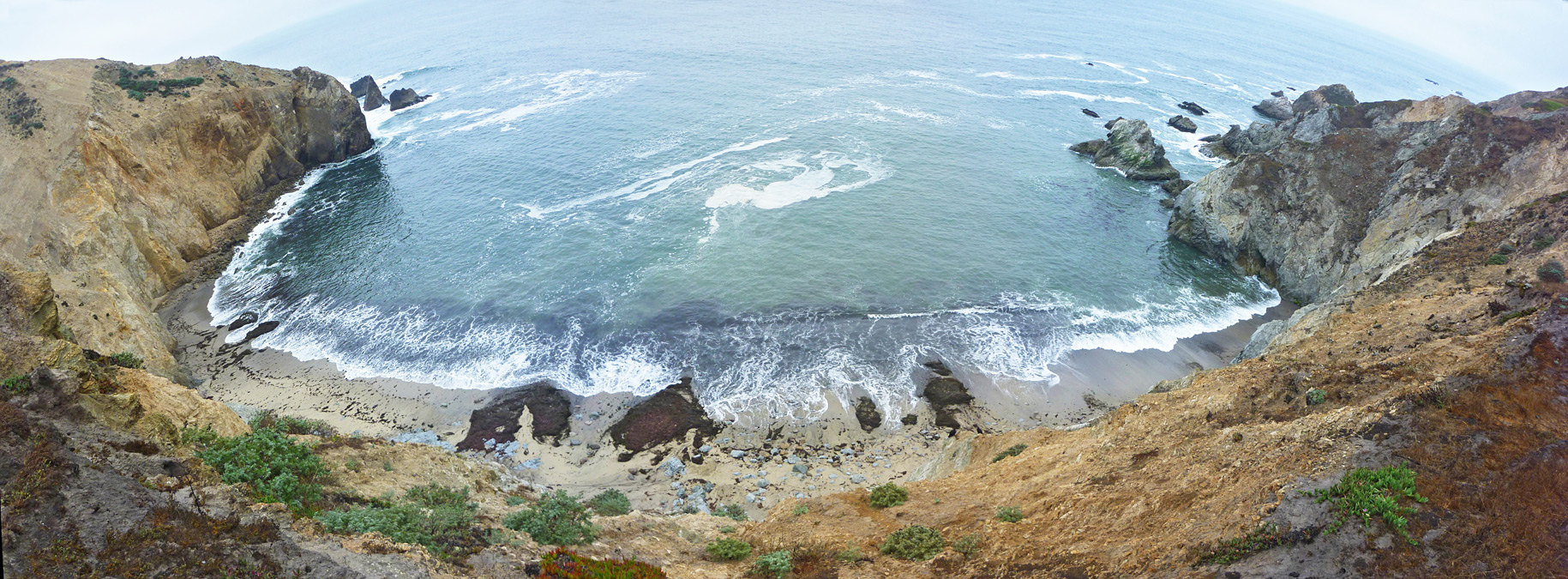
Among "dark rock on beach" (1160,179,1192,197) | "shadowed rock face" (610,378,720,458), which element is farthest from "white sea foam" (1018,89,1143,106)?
"shadowed rock face" (610,378,720,458)

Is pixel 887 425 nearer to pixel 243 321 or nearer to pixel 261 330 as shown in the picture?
pixel 261 330

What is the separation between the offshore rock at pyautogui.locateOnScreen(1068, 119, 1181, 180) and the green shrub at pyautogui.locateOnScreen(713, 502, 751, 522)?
191ft

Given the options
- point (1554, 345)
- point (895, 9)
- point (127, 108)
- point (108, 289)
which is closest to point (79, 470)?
point (108, 289)

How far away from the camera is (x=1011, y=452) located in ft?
86.3

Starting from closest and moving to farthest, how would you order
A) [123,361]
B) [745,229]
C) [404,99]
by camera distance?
[123,361] → [745,229] → [404,99]

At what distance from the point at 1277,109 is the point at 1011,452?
304ft

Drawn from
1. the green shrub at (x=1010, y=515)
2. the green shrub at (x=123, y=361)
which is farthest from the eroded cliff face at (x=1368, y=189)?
the green shrub at (x=123, y=361)

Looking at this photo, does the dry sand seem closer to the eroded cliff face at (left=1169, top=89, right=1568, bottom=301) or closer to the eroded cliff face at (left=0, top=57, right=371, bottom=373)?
the eroded cliff face at (left=0, top=57, right=371, bottom=373)

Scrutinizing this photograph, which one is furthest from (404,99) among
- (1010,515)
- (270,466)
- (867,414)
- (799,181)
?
(1010,515)

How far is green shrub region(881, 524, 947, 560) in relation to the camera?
59.6 feet

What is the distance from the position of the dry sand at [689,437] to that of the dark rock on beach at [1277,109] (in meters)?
67.6

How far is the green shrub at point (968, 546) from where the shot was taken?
17719 millimetres

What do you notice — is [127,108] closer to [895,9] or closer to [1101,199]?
[1101,199]

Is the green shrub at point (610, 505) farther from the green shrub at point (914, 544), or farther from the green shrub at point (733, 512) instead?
the green shrub at point (914, 544)
